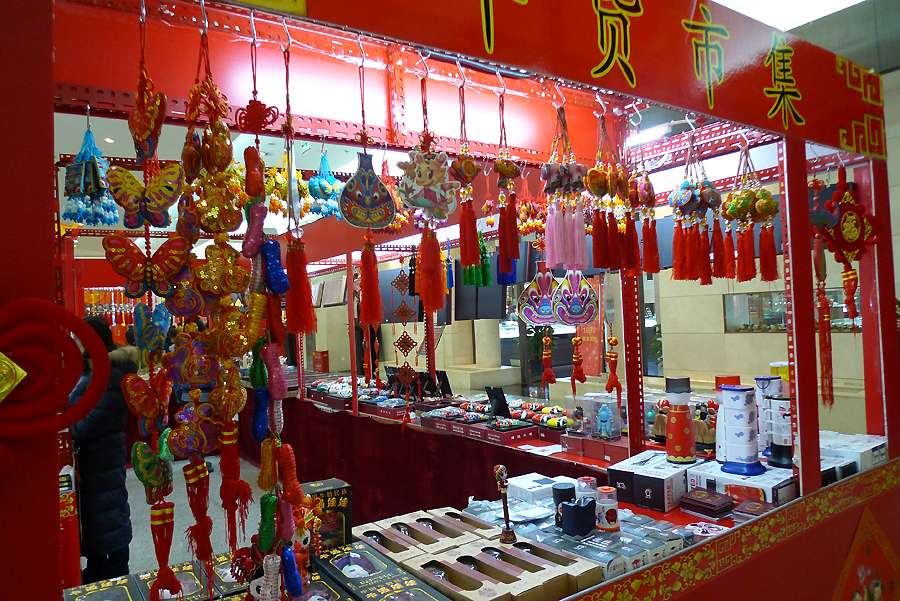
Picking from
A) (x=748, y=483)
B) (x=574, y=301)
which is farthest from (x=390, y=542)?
(x=574, y=301)

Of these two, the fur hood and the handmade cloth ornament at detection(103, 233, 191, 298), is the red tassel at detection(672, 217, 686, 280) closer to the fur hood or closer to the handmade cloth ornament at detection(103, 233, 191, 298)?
the handmade cloth ornament at detection(103, 233, 191, 298)

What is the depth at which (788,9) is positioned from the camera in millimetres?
3447

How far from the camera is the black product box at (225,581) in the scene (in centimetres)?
144

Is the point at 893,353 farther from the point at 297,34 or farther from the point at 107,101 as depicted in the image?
the point at 107,101

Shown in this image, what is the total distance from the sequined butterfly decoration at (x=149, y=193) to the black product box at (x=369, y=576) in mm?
971

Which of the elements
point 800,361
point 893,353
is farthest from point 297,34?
point 893,353

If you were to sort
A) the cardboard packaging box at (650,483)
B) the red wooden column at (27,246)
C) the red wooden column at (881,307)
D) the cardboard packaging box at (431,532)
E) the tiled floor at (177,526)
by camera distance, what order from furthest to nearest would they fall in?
the tiled floor at (177,526) → the red wooden column at (881,307) → the cardboard packaging box at (650,483) → the cardboard packaging box at (431,532) → the red wooden column at (27,246)

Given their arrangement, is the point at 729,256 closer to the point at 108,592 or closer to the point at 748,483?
the point at 748,483

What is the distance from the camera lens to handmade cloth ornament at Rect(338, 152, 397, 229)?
1594 mm

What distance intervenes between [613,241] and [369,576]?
4.36ft

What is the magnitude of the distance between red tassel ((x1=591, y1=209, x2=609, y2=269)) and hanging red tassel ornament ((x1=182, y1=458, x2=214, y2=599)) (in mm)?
1411

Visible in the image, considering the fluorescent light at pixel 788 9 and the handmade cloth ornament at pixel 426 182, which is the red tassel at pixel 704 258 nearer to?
the handmade cloth ornament at pixel 426 182

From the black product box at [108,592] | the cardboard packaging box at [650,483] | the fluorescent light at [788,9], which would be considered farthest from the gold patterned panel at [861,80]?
the black product box at [108,592]

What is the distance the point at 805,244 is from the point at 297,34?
2.08 metres
